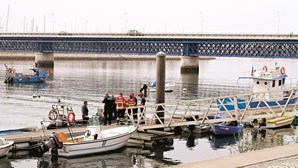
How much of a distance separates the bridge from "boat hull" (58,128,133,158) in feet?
282

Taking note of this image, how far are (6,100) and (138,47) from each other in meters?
76.0

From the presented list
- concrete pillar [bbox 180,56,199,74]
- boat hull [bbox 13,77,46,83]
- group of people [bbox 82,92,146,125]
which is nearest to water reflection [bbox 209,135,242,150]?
group of people [bbox 82,92,146,125]

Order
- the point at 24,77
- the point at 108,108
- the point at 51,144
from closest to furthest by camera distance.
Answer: the point at 51,144
the point at 108,108
the point at 24,77

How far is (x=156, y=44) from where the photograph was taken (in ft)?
434

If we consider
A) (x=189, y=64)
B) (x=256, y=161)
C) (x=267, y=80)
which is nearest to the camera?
(x=256, y=161)

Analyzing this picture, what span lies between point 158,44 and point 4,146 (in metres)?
108

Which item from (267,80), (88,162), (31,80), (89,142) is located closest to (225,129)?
(89,142)

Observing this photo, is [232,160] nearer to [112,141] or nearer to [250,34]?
[112,141]

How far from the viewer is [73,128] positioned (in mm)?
29844

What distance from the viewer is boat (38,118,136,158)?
83.0 feet

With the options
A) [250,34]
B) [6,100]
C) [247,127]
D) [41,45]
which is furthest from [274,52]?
[247,127]

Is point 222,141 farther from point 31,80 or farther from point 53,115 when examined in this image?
point 31,80

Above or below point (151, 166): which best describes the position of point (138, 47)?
above

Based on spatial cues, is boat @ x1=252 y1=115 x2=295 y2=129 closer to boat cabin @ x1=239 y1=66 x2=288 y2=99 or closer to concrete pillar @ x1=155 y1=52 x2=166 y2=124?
concrete pillar @ x1=155 y1=52 x2=166 y2=124
